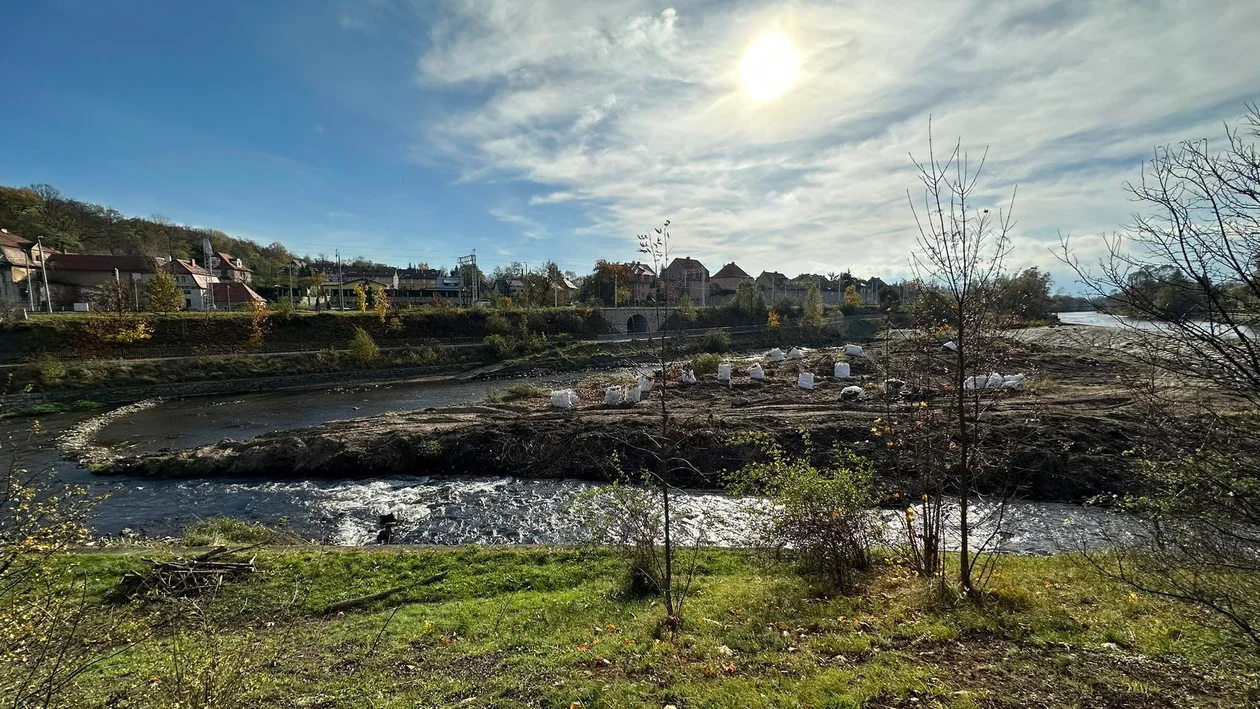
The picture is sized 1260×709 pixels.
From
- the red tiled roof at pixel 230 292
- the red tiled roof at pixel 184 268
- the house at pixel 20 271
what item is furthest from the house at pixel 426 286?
the house at pixel 20 271

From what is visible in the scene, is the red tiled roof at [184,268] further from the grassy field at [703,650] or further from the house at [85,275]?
the grassy field at [703,650]

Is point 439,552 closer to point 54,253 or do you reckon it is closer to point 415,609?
point 415,609

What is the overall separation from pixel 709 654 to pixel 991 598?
3.46 meters

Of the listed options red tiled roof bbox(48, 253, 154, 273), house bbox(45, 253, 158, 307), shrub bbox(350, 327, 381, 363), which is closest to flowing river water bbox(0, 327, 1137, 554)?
shrub bbox(350, 327, 381, 363)

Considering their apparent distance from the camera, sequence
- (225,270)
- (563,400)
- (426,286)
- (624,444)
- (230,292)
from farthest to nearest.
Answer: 1. (426,286)
2. (225,270)
3. (230,292)
4. (563,400)
5. (624,444)

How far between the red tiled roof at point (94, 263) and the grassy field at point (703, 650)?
7237cm

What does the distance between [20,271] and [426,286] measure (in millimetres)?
53773

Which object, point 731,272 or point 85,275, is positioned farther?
point 731,272

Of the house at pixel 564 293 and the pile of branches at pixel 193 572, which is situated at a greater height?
the house at pixel 564 293

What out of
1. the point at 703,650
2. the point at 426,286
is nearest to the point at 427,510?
the point at 703,650

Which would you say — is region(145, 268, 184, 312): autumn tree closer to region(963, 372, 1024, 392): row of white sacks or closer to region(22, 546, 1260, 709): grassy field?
region(22, 546, 1260, 709): grassy field

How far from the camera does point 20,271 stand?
53531 millimetres

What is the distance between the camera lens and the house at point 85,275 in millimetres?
56969

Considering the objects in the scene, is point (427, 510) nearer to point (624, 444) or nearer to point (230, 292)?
point (624, 444)
